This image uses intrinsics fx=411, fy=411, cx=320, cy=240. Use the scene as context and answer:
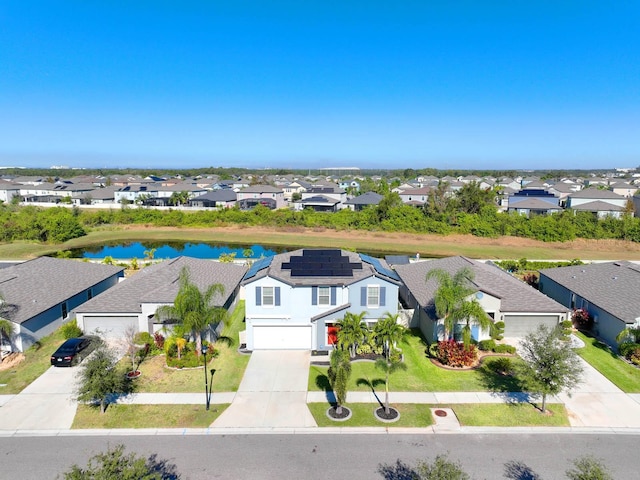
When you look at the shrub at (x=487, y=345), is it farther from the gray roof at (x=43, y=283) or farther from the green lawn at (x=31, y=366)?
the gray roof at (x=43, y=283)

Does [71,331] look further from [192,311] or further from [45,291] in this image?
[192,311]

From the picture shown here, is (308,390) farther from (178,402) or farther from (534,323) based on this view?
(534,323)

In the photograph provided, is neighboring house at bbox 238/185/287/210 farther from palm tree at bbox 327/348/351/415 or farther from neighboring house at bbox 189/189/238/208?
palm tree at bbox 327/348/351/415

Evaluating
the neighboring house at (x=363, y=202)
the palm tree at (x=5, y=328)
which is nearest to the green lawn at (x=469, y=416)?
the palm tree at (x=5, y=328)

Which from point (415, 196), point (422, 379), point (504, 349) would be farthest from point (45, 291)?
point (415, 196)

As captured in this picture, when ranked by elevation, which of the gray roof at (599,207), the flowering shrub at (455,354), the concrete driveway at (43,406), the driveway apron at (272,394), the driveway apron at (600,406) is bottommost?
the driveway apron at (600,406)

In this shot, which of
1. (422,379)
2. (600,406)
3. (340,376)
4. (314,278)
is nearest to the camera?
(340,376)
